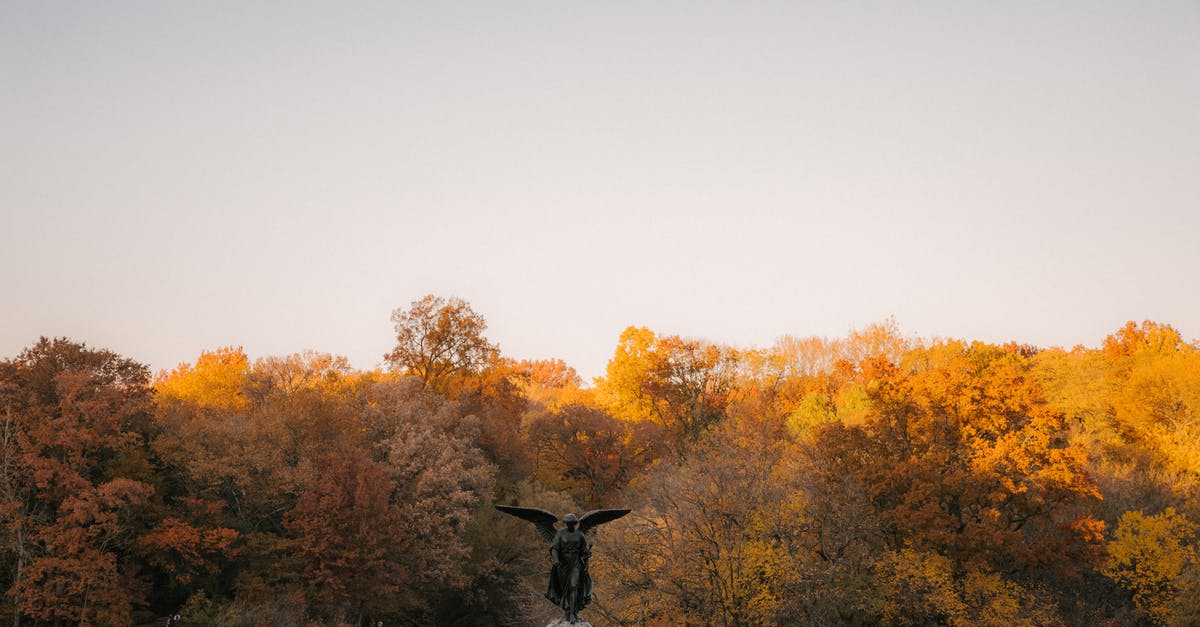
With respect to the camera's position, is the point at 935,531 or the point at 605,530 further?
the point at 605,530

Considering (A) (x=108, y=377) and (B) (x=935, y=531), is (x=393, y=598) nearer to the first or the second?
(A) (x=108, y=377)

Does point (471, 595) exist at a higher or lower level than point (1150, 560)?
lower

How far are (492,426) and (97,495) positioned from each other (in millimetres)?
22535

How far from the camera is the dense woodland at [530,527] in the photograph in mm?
29953

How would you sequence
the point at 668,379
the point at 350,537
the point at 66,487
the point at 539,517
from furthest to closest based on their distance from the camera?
1. the point at 668,379
2. the point at 350,537
3. the point at 66,487
4. the point at 539,517

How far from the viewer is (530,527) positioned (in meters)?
44.0

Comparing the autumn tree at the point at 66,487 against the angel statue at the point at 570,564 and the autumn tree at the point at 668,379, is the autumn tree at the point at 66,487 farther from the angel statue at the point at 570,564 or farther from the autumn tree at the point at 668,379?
the autumn tree at the point at 668,379

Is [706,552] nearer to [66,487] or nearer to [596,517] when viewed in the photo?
[596,517]

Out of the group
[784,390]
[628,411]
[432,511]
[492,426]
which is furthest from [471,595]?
[784,390]

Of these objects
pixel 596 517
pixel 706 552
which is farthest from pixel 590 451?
pixel 596 517

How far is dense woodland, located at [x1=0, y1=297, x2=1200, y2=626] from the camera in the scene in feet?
98.3

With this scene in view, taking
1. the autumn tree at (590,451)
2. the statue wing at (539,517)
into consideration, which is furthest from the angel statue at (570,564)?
the autumn tree at (590,451)

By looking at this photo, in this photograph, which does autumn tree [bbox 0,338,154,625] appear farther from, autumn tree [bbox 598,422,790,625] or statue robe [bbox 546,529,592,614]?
statue robe [bbox 546,529,592,614]

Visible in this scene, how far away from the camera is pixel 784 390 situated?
63.7m
